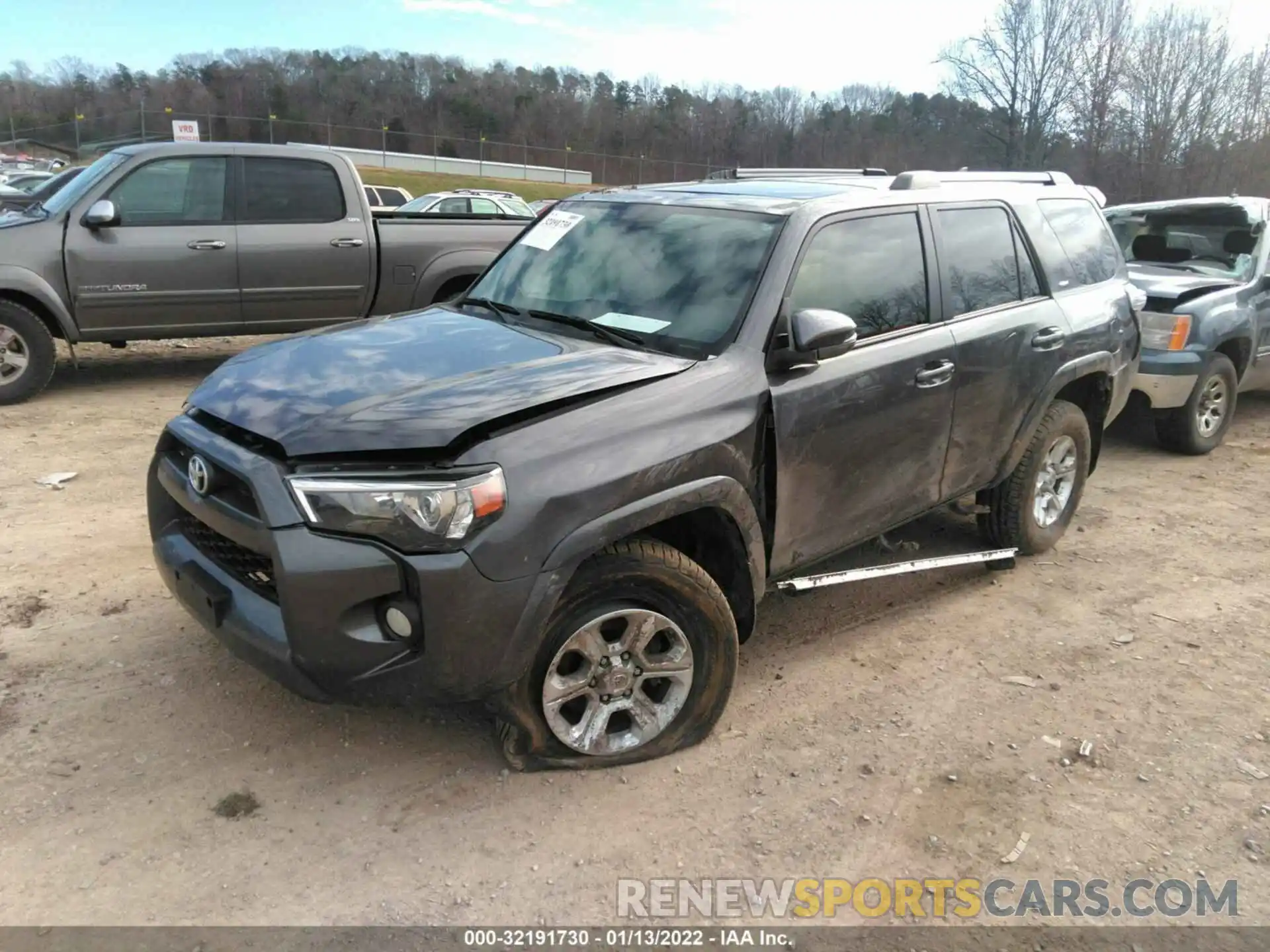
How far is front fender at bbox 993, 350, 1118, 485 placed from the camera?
4598 mm

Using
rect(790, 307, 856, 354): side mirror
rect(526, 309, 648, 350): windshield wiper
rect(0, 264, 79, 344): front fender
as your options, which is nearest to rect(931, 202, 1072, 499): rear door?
rect(790, 307, 856, 354): side mirror

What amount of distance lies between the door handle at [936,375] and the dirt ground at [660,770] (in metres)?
1.16

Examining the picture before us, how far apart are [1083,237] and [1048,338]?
1.00 metres

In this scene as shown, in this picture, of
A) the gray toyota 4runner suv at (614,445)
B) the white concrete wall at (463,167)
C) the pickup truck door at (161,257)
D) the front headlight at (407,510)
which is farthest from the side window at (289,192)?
the white concrete wall at (463,167)

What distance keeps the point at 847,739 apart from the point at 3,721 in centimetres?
300

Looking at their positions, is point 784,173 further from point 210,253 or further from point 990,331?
point 210,253

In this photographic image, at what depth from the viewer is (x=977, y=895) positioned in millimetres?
2729

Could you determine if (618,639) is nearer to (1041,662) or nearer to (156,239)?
(1041,662)

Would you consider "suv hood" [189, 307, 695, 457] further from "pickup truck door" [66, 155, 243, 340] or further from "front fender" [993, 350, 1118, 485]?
"pickup truck door" [66, 155, 243, 340]

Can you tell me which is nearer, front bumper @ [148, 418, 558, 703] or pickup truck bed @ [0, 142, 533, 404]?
front bumper @ [148, 418, 558, 703]

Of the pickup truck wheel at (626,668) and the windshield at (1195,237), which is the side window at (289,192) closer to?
the pickup truck wheel at (626,668)

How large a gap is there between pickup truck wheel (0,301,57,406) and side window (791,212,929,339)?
6.33 metres

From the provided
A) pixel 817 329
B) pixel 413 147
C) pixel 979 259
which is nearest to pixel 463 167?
pixel 413 147

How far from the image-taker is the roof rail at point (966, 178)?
168 inches
